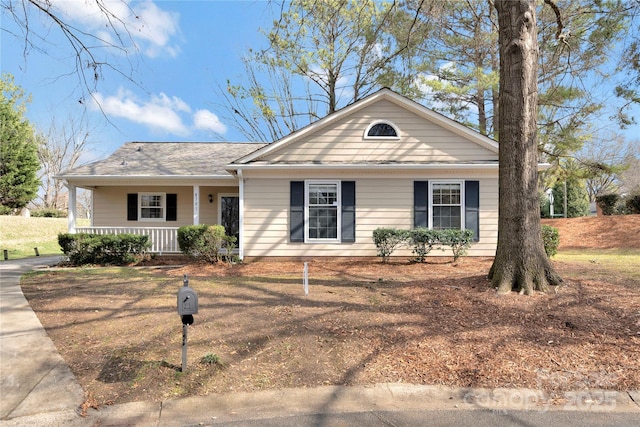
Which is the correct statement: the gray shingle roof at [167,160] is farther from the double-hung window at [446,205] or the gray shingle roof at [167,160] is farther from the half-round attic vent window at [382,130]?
the double-hung window at [446,205]

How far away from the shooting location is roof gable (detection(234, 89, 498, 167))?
11.0m

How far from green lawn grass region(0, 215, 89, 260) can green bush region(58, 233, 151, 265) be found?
8.49m

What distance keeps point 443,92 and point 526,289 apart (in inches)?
536

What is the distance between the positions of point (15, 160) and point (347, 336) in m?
29.5

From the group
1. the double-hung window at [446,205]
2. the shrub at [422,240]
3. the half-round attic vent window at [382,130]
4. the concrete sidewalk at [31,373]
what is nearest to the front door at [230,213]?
the half-round attic vent window at [382,130]

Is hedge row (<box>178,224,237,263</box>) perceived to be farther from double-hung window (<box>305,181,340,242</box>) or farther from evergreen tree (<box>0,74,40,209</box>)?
evergreen tree (<box>0,74,40,209</box>)

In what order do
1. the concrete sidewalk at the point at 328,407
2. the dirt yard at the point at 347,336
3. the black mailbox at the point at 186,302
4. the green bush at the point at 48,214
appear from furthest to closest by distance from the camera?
the green bush at the point at 48,214, the dirt yard at the point at 347,336, the black mailbox at the point at 186,302, the concrete sidewalk at the point at 328,407

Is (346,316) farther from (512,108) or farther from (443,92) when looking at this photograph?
(443,92)

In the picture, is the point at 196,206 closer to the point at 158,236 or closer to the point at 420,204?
the point at 158,236

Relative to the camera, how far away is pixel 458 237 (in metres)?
10.1

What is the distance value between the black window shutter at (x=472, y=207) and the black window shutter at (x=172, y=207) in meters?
10.0

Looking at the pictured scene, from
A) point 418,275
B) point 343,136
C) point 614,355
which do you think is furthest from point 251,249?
point 614,355

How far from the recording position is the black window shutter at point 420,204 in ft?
35.9

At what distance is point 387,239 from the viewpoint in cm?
1049
